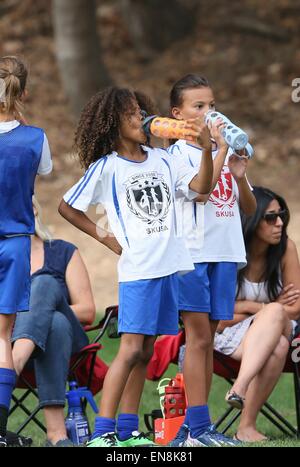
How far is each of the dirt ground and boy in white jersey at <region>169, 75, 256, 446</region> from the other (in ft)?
21.2

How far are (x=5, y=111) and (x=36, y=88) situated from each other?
10.1 m

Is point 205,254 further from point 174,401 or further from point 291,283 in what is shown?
point 291,283

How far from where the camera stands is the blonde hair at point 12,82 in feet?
16.2

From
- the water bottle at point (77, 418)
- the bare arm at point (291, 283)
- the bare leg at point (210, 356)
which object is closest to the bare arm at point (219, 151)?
the bare leg at point (210, 356)

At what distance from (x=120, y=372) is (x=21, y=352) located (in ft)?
2.57

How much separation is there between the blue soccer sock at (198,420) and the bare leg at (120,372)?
0.39 meters

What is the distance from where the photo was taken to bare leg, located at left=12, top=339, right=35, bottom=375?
545cm

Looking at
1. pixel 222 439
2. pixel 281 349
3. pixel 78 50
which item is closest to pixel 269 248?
pixel 281 349

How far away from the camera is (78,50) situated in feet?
45.1

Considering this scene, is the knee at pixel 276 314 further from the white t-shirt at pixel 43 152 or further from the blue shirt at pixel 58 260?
the white t-shirt at pixel 43 152

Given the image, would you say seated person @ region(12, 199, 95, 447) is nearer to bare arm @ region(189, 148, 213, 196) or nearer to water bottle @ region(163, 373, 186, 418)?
water bottle @ region(163, 373, 186, 418)

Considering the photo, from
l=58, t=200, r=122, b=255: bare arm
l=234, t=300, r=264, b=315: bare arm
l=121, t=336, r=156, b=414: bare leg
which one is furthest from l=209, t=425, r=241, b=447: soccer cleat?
l=234, t=300, r=264, b=315: bare arm

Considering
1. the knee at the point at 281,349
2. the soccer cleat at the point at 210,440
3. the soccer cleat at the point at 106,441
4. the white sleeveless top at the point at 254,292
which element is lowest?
the soccer cleat at the point at 210,440

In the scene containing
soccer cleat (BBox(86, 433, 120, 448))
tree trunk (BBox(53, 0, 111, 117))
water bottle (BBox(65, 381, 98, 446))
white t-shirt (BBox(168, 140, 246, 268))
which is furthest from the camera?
tree trunk (BBox(53, 0, 111, 117))
